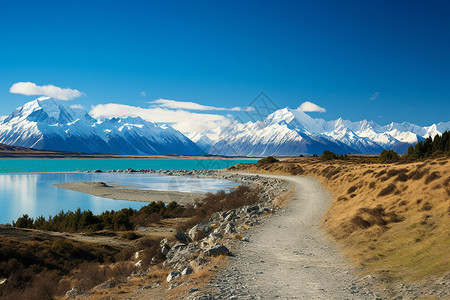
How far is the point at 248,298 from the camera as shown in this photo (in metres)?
8.16

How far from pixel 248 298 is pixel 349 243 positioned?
8277mm

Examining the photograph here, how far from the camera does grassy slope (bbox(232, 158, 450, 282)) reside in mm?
10539

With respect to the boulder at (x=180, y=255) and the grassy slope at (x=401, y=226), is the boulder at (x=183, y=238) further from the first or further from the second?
the grassy slope at (x=401, y=226)

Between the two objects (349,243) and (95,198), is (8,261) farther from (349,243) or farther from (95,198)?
(95,198)

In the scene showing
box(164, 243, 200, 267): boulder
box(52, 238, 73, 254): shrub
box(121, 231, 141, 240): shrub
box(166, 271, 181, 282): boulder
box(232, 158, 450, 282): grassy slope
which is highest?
box(232, 158, 450, 282): grassy slope

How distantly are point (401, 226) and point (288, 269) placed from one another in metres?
7.21

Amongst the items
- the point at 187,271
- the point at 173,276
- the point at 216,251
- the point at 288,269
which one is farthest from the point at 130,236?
the point at 288,269

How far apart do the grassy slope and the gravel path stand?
3.21 ft

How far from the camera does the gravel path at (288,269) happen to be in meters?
8.63

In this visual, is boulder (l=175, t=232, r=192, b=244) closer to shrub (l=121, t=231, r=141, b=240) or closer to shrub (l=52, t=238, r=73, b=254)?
shrub (l=52, t=238, r=73, b=254)

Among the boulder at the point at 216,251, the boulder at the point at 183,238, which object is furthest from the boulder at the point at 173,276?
the boulder at the point at 183,238

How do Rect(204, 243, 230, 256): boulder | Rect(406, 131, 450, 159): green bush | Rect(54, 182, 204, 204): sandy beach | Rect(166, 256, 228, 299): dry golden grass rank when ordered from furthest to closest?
1. Rect(406, 131, 450, 159): green bush
2. Rect(54, 182, 204, 204): sandy beach
3. Rect(204, 243, 230, 256): boulder
4. Rect(166, 256, 228, 299): dry golden grass

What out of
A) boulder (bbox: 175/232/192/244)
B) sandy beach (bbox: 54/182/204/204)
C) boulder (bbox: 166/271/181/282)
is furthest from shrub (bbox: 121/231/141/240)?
sandy beach (bbox: 54/182/204/204)

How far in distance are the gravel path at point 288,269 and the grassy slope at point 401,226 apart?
98 cm
